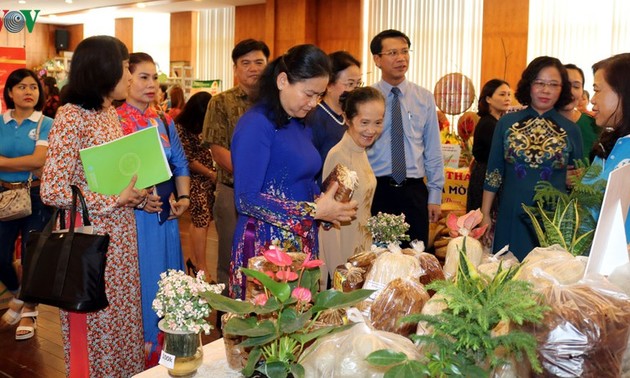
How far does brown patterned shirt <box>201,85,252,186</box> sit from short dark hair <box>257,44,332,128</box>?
67.5 inches

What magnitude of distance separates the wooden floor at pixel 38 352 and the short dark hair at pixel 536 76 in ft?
7.41

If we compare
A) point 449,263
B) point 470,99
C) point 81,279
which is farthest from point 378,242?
point 470,99

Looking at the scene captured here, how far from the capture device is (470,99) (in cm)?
879

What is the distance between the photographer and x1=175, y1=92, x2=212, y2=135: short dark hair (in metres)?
5.20

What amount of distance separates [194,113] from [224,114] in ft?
3.96

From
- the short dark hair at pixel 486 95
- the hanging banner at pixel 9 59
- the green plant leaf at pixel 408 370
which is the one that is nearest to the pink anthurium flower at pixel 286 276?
the green plant leaf at pixel 408 370

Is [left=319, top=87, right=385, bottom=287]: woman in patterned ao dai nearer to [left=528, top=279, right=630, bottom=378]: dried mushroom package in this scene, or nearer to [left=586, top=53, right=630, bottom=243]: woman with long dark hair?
[left=586, top=53, right=630, bottom=243]: woman with long dark hair

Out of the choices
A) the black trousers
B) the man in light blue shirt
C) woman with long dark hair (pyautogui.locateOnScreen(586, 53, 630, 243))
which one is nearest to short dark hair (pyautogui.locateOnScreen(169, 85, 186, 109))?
the man in light blue shirt

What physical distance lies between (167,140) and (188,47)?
1440cm

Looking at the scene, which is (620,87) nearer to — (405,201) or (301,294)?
(405,201)

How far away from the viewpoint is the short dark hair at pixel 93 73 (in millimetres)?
2637

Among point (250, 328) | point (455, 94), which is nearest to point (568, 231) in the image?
point (250, 328)

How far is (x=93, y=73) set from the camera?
265 cm

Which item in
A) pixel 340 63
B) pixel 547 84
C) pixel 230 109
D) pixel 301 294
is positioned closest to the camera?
pixel 301 294
